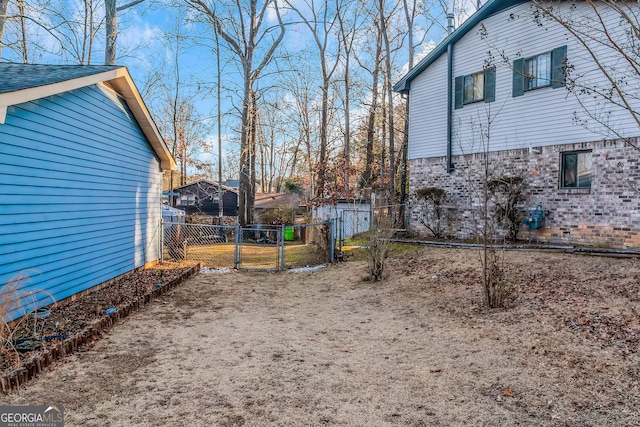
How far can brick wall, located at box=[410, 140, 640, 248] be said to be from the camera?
9469 mm

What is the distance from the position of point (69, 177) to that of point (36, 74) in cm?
168

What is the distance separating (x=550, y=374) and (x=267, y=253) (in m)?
12.9

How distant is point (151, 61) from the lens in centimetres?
2138

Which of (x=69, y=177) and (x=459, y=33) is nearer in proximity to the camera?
(x=69, y=177)

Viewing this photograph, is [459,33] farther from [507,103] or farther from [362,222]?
[362,222]

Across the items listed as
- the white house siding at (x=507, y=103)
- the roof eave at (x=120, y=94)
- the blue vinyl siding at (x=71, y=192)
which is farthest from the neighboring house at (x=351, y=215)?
the blue vinyl siding at (x=71, y=192)

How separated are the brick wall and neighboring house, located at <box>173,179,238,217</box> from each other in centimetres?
2052

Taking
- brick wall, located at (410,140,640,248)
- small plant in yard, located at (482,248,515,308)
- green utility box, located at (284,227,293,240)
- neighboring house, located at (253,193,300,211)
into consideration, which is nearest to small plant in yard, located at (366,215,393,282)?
brick wall, located at (410,140,640,248)

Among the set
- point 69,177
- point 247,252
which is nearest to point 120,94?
point 69,177

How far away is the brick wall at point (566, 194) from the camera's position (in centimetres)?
947

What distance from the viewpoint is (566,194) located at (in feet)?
34.8

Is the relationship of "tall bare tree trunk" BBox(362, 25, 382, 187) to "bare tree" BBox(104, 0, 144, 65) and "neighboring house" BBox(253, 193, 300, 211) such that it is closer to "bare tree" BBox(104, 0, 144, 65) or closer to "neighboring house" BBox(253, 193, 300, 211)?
"neighboring house" BBox(253, 193, 300, 211)

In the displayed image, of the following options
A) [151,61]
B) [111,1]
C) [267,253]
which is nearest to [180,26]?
[151,61]

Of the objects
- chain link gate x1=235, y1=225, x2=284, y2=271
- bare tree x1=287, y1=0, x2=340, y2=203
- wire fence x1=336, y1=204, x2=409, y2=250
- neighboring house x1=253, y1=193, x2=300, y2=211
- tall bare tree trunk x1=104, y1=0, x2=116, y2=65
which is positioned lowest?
chain link gate x1=235, y1=225, x2=284, y2=271
